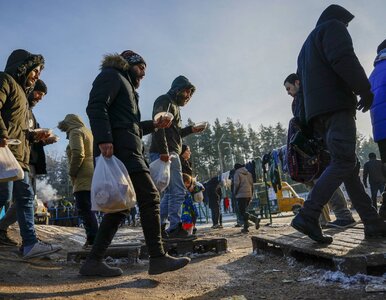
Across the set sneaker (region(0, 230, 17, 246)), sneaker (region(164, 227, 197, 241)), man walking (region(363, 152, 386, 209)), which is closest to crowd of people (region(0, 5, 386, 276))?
sneaker (region(0, 230, 17, 246))

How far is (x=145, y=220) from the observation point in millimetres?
3047

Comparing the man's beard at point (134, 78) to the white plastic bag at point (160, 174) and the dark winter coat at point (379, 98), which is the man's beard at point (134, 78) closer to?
the white plastic bag at point (160, 174)

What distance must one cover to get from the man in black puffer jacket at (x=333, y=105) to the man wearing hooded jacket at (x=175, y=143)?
2076mm

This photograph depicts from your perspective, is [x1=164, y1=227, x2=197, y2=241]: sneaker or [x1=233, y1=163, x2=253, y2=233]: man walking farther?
[x1=233, y1=163, x2=253, y2=233]: man walking

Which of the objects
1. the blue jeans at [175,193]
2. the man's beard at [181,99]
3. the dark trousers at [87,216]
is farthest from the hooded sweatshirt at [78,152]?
the man's beard at [181,99]

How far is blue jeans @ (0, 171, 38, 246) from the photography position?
3889 mm

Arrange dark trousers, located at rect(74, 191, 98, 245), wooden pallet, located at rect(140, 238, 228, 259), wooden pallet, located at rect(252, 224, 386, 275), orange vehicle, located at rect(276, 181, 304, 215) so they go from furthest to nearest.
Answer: orange vehicle, located at rect(276, 181, 304, 215), dark trousers, located at rect(74, 191, 98, 245), wooden pallet, located at rect(140, 238, 228, 259), wooden pallet, located at rect(252, 224, 386, 275)

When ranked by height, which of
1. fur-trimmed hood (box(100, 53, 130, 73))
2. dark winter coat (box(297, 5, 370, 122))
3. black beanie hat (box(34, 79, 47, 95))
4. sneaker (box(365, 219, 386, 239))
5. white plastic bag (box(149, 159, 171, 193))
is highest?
black beanie hat (box(34, 79, 47, 95))

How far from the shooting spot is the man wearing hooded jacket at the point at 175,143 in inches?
198

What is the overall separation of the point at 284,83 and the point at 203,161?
210 ft

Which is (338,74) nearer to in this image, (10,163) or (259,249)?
(259,249)

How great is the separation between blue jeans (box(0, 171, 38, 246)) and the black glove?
3.56 meters

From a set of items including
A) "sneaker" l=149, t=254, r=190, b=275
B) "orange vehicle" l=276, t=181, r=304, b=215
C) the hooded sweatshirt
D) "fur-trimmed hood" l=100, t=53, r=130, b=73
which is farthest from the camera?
"orange vehicle" l=276, t=181, r=304, b=215

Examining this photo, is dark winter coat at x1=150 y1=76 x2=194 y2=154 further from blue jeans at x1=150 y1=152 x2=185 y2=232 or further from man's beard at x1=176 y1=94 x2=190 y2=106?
blue jeans at x1=150 y1=152 x2=185 y2=232
